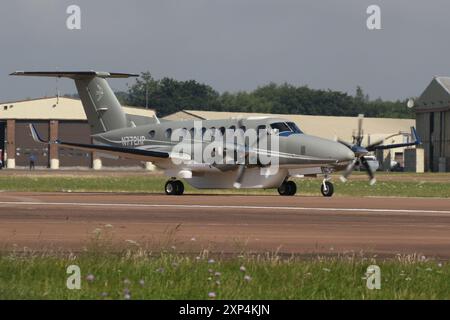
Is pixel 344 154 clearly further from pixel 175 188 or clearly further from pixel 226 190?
pixel 226 190

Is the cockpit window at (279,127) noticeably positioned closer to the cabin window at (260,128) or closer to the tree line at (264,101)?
the cabin window at (260,128)

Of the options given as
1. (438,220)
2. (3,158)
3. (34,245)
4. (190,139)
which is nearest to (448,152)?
(3,158)

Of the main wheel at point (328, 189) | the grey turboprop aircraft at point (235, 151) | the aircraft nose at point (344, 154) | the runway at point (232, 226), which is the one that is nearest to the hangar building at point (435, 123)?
the grey turboprop aircraft at point (235, 151)

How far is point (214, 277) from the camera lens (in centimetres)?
→ 1262

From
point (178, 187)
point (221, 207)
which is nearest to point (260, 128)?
point (178, 187)

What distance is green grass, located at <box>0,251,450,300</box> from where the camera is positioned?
11453 millimetres

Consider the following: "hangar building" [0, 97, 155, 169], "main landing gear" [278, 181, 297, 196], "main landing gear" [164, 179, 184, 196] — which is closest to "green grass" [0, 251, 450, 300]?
"main landing gear" [278, 181, 297, 196]

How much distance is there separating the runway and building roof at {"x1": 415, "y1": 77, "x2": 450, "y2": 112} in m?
76.4

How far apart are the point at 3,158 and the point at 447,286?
9440 cm

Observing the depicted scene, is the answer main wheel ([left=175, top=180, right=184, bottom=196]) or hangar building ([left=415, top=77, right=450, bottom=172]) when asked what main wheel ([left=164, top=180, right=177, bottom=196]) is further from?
hangar building ([left=415, top=77, right=450, bottom=172])

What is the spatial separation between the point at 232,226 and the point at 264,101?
157 meters
